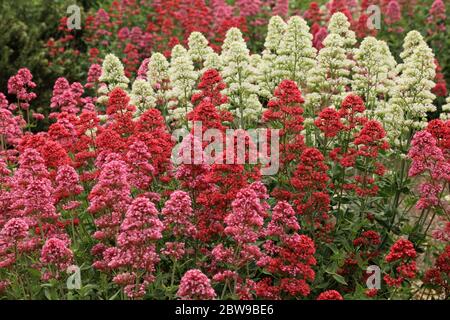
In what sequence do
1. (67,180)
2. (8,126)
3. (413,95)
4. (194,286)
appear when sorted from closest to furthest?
(194,286) → (67,180) → (413,95) → (8,126)

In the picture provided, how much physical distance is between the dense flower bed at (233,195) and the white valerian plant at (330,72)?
0.02 metres

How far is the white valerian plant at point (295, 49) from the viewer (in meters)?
7.23

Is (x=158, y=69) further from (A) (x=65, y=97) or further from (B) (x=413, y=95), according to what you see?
(B) (x=413, y=95)

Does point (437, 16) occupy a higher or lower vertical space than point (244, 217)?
higher

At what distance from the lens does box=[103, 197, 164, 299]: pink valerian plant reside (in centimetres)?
476

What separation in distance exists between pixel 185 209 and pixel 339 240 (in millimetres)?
1578

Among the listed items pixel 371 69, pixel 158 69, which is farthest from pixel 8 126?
pixel 371 69

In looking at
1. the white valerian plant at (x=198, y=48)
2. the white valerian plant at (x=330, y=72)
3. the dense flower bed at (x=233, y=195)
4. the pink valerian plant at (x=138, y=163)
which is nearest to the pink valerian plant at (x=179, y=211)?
the dense flower bed at (x=233, y=195)

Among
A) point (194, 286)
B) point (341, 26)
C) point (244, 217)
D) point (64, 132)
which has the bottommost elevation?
point (194, 286)

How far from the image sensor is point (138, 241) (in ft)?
15.7

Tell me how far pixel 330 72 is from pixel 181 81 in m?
1.45

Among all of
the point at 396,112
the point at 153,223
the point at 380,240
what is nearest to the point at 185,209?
the point at 153,223

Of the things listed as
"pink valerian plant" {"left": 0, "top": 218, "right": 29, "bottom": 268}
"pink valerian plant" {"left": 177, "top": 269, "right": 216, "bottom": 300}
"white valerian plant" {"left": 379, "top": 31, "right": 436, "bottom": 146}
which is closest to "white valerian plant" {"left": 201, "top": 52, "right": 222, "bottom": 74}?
"white valerian plant" {"left": 379, "top": 31, "right": 436, "bottom": 146}
